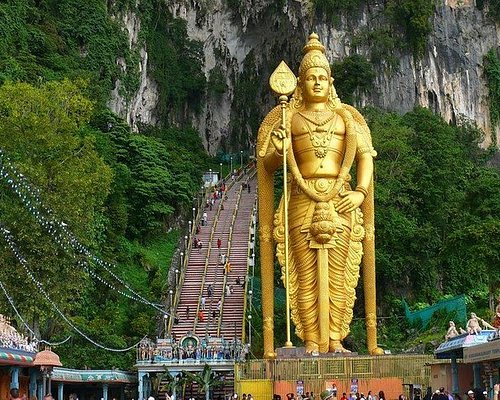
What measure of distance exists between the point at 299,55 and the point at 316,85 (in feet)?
77.2

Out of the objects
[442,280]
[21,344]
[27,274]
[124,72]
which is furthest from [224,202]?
[21,344]

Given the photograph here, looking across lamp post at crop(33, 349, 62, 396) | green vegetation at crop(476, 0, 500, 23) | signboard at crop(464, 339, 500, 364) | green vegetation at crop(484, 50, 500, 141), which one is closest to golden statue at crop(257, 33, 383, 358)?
signboard at crop(464, 339, 500, 364)

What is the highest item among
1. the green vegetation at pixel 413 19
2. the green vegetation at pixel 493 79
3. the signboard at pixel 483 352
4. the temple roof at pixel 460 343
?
the green vegetation at pixel 413 19

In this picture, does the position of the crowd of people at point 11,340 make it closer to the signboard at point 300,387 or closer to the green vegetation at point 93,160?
the green vegetation at point 93,160

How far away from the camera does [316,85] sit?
15.0 meters

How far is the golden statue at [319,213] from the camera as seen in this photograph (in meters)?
14.7

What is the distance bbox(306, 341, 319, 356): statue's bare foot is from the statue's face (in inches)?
149

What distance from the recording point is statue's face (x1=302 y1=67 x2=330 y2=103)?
15.0m

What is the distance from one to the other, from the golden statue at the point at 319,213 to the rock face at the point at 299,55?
1854 cm

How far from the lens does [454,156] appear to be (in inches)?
1153

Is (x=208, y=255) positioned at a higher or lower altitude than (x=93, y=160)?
lower

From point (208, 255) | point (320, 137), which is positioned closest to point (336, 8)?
point (208, 255)

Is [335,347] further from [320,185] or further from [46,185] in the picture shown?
[46,185]

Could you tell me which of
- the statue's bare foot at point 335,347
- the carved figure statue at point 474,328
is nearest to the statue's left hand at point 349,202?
the statue's bare foot at point 335,347
